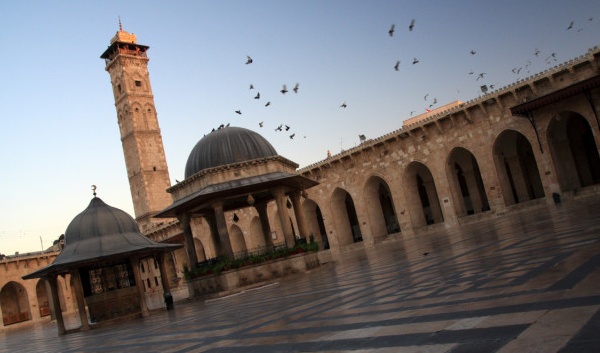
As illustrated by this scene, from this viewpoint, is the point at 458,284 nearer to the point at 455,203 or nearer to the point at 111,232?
the point at 111,232

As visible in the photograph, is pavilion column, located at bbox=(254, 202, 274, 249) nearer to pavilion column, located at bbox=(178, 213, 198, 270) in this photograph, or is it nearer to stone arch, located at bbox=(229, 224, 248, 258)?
pavilion column, located at bbox=(178, 213, 198, 270)

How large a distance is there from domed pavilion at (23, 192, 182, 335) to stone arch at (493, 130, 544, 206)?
18808mm

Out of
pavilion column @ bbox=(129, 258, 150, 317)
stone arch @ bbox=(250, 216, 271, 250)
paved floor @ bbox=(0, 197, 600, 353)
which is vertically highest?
stone arch @ bbox=(250, 216, 271, 250)

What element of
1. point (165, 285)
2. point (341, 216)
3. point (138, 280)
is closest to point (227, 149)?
point (165, 285)

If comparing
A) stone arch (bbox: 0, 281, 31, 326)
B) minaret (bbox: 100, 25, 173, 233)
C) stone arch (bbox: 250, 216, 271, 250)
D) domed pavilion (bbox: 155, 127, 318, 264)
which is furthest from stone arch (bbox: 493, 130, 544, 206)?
stone arch (bbox: 0, 281, 31, 326)

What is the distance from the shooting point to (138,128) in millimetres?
52875

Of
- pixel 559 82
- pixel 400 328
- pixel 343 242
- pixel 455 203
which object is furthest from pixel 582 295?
pixel 343 242

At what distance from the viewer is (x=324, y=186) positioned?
117 feet

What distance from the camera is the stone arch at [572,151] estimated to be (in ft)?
83.7

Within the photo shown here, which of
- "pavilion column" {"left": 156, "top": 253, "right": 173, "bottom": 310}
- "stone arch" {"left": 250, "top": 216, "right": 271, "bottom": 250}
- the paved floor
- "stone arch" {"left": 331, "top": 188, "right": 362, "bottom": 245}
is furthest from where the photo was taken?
→ "stone arch" {"left": 250, "top": 216, "right": 271, "bottom": 250}

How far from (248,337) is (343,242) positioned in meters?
29.6

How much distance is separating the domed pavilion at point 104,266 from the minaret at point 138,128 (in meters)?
33.1

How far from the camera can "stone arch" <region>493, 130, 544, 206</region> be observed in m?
27.7

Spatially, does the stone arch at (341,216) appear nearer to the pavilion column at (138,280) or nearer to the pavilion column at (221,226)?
the pavilion column at (221,226)
